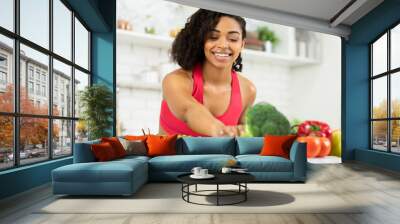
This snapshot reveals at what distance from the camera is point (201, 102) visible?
8188mm

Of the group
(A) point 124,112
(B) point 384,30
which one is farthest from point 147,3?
(B) point 384,30

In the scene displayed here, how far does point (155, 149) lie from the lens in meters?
5.82

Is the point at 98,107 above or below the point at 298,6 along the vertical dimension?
below

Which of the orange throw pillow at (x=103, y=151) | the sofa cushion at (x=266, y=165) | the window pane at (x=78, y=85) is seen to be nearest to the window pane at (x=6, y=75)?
the orange throw pillow at (x=103, y=151)

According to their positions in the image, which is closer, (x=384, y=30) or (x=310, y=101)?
(x=384, y=30)

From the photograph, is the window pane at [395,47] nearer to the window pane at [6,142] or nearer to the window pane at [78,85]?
the window pane at [78,85]

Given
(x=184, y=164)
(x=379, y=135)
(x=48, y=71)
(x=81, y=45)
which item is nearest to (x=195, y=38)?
(x=81, y=45)

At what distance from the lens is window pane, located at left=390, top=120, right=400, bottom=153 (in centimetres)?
701

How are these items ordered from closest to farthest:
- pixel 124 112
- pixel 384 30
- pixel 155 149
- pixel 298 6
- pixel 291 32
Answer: pixel 155 149 < pixel 298 6 < pixel 384 30 < pixel 124 112 < pixel 291 32

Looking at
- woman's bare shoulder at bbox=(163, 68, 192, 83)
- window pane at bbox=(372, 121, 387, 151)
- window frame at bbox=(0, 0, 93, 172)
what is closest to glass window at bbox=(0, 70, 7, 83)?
window frame at bbox=(0, 0, 93, 172)

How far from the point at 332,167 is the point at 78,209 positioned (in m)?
5.02

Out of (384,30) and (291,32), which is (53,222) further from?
(291,32)

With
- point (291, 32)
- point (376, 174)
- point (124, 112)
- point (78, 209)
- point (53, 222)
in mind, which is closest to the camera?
point (53, 222)

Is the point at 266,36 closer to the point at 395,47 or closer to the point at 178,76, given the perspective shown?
the point at 178,76
